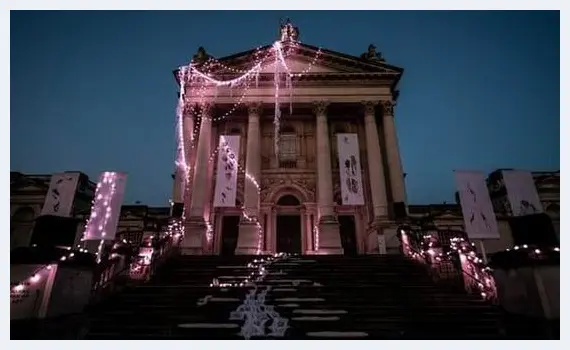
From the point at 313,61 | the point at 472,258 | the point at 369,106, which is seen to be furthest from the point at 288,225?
the point at 472,258

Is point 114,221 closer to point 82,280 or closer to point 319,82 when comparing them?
point 82,280

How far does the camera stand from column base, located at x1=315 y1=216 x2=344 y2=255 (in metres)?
15.4

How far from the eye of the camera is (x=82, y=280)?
7621 millimetres

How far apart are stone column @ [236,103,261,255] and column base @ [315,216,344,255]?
3.17 m

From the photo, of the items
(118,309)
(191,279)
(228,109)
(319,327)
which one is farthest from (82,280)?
(228,109)

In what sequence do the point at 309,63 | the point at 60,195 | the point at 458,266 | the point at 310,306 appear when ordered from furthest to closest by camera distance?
the point at 309,63 → the point at 60,195 → the point at 458,266 → the point at 310,306

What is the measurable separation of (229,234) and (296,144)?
686 centimetres

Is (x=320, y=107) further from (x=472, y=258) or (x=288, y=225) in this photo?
(x=472, y=258)

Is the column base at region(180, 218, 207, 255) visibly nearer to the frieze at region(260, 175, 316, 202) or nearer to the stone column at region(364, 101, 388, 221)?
the frieze at region(260, 175, 316, 202)

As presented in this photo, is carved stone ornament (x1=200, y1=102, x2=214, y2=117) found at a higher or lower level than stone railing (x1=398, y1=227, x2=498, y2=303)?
higher

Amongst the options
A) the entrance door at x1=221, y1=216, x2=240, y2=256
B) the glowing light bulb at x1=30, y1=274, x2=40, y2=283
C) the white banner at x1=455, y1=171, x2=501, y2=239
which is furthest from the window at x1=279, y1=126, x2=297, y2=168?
the glowing light bulb at x1=30, y1=274, x2=40, y2=283

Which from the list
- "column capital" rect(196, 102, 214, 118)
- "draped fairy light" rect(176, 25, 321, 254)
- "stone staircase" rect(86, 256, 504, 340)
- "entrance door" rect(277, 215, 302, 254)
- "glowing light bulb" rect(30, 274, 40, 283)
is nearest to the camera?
"stone staircase" rect(86, 256, 504, 340)

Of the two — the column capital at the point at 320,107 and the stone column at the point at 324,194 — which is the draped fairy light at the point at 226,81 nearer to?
the column capital at the point at 320,107

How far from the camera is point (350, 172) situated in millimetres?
16500
